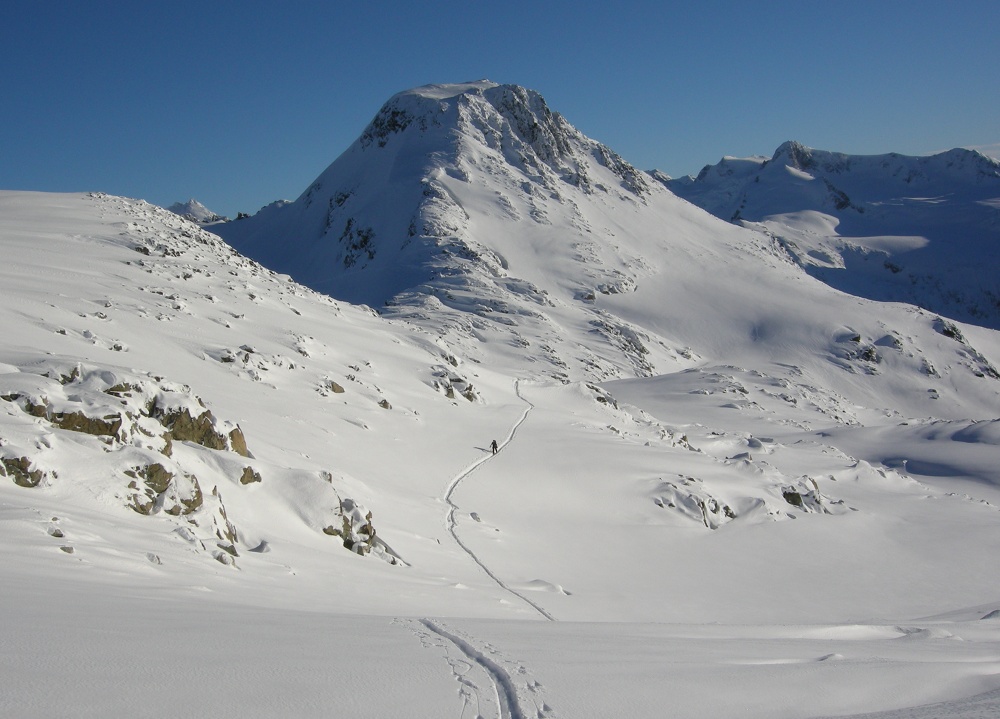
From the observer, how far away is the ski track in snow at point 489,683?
6188 mm

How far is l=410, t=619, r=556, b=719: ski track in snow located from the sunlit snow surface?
38 millimetres

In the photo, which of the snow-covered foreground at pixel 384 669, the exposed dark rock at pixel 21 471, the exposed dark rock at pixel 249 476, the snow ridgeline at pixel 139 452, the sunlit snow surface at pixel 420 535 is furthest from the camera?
the exposed dark rock at pixel 249 476

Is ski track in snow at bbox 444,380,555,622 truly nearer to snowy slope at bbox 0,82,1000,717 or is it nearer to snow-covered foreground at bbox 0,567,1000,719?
snowy slope at bbox 0,82,1000,717

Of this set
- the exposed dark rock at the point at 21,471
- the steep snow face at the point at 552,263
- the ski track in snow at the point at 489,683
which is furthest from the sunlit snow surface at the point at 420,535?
the steep snow face at the point at 552,263

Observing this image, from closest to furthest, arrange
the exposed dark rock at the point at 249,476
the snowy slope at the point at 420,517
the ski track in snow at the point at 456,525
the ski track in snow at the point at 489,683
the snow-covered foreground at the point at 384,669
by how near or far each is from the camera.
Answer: the snow-covered foreground at the point at 384,669 → the ski track in snow at the point at 489,683 → the snowy slope at the point at 420,517 → the exposed dark rock at the point at 249,476 → the ski track in snow at the point at 456,525

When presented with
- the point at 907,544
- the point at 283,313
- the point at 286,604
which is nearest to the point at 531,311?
the point at 283,313

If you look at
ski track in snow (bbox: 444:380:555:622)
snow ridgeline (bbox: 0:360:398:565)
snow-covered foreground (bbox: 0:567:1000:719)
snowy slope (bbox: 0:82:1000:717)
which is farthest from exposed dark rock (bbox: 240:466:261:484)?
ski track in snow (bbox: 444:380:555:622)

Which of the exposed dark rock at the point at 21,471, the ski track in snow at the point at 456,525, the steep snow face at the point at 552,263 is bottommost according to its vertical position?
the ski track in snow at the point at 456,525

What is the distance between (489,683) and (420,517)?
1383cm

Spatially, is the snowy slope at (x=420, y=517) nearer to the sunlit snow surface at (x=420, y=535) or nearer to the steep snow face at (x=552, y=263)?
the sunlit snow surface at (x=420, y=535)

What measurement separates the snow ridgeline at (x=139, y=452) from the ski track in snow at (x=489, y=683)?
17.9 ft

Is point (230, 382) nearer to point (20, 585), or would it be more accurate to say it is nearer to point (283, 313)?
point (283, 313)

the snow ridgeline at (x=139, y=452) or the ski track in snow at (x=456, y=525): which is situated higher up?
the snow ridgeline at (x=139, y=452)

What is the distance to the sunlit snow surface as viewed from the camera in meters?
6.41
